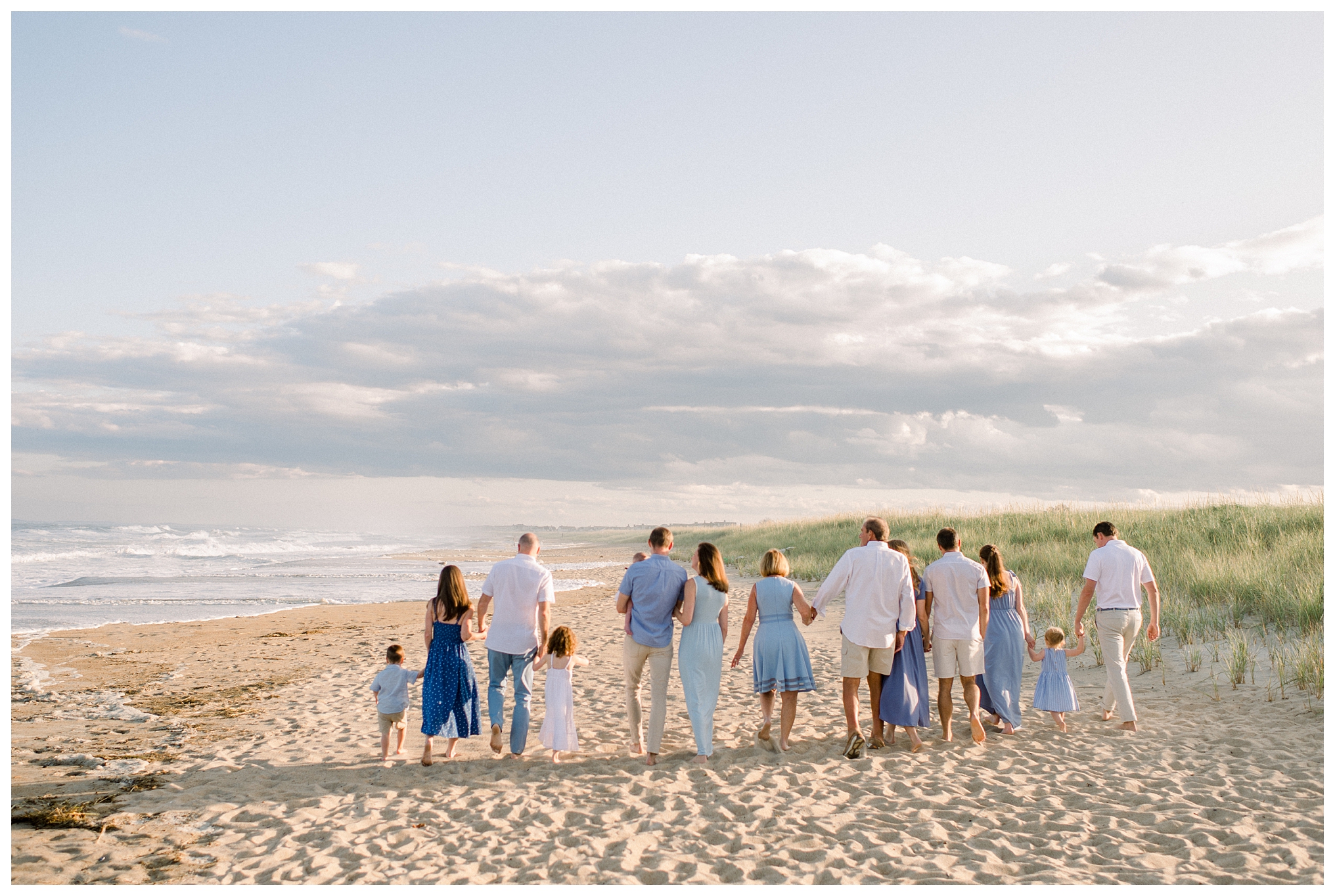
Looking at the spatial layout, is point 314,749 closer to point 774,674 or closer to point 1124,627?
point 774,674

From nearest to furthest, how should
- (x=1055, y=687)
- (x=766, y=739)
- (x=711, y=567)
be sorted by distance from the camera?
(x=711, y=567)
(x=766, y=739)
(x=1055, y=687)

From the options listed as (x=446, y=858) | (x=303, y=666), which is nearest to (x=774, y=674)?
(x=446, y=858)

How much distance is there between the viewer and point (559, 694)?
25.4 ft

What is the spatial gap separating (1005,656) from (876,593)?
1963 mm

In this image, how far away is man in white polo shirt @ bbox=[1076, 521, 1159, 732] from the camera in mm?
8305

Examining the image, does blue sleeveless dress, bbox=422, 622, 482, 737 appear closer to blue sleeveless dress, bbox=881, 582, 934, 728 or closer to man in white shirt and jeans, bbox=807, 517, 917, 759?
man in white shirt and jeans, bbox=807, 517, 917, 759

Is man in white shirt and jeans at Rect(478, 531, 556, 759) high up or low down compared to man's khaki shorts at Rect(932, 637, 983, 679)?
up

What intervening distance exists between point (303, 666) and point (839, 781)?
990 cm

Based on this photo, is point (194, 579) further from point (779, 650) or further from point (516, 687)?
point (779, 650)

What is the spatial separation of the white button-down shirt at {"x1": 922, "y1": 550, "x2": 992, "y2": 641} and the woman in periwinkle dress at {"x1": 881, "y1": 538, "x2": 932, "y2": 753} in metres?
0.18

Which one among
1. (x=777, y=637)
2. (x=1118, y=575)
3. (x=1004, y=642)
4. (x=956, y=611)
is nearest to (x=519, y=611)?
(x=777, y=637)

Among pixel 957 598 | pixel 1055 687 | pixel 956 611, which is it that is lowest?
pixel 1055 687

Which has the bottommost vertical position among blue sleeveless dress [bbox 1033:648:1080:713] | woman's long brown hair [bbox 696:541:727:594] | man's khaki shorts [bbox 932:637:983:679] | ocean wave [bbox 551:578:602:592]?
ocean wave [bbox 551:578:602:592]

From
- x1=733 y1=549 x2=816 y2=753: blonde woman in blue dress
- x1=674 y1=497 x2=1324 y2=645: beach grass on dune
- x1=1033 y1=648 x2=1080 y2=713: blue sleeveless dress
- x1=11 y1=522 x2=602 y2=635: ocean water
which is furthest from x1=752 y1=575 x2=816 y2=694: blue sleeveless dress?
x1=11 y1=522 x2=602 y2=635: ocean water
